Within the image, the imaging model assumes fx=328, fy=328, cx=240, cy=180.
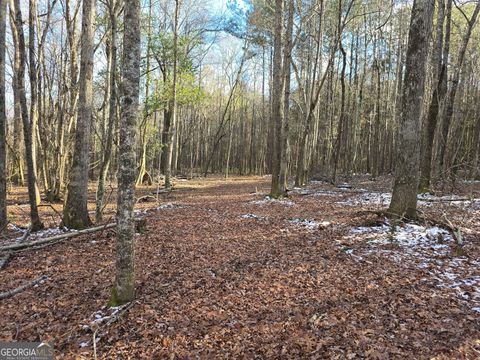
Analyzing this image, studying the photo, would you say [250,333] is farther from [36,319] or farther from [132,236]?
[36,319]

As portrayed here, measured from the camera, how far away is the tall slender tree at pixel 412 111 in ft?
22.8

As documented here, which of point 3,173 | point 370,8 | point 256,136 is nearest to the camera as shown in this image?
point 3,173

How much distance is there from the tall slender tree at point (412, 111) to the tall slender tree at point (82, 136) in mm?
7540

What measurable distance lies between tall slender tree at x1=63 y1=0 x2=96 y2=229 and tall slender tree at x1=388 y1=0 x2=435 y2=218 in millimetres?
7540

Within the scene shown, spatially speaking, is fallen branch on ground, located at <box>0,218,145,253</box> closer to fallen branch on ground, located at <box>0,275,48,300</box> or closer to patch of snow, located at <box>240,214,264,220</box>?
fallen branch on ground, located at <box>0,275,48,300</box>

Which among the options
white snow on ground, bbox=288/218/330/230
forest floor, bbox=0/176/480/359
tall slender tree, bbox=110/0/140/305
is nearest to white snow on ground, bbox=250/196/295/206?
white snow on ground, bbox=288/218/330/230

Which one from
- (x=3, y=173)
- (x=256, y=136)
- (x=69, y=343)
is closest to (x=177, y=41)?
(x=3, y=173)

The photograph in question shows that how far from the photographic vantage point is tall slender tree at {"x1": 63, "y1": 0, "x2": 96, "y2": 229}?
27.1 feet

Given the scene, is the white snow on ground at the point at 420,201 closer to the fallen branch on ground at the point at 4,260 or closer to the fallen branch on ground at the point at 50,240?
the fallen branch on ground at the point at 50,240

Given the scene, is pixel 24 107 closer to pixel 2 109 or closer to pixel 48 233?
pixel 2 109

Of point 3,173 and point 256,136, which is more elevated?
point 256,136

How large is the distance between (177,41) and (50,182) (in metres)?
9.53

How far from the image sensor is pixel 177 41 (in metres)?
17.5

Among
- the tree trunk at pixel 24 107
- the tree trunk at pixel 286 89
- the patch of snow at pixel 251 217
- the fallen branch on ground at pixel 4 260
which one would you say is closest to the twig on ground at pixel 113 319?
the fallen branch on ground at pixel 4 260
